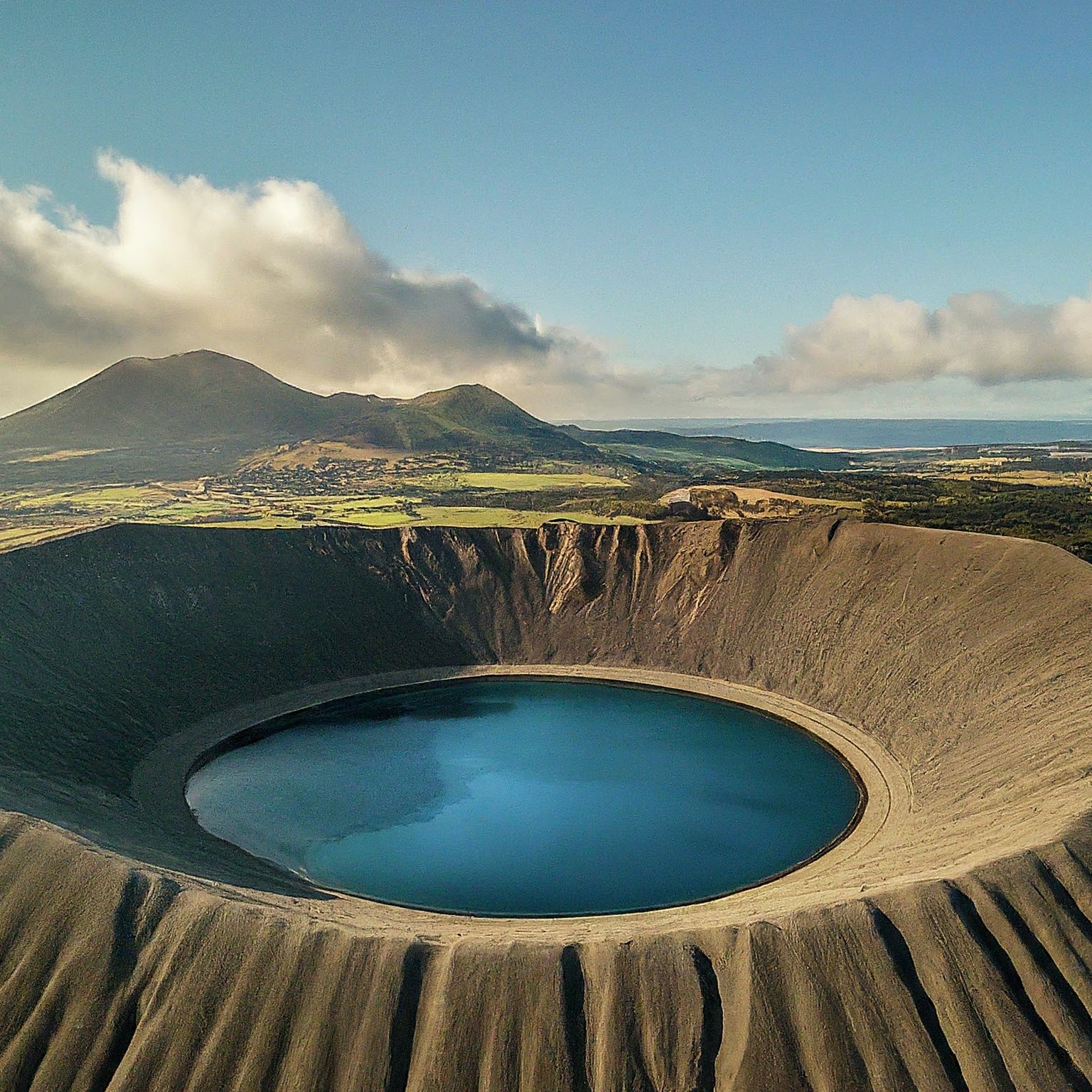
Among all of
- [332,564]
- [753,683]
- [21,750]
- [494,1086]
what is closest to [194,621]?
[332,564]

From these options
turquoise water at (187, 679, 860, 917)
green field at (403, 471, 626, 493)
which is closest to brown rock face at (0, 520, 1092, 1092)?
turquoise water at (187, 679, 860, 917)

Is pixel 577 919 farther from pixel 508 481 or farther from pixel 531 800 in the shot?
pixel 508 481

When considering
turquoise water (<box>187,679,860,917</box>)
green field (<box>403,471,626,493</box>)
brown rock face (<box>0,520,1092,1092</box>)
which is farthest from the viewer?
green field (<box>403,471,626,493</box>)

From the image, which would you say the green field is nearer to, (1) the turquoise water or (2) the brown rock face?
(2) the brown rock face

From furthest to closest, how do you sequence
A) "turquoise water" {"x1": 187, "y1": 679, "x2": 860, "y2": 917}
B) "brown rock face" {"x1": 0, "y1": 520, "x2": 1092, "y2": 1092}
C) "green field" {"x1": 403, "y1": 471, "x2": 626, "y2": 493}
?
"green field" {"x1": 403, "y1": 471, "x2": 626, "y2": 493}
"turquoise water" {"x1": 187, "y1": 679, "x2": 860, "y2": 917}
"brown rock face" {"x1": 0, "y1": 520, "x2": 1092, "y2": 1092}

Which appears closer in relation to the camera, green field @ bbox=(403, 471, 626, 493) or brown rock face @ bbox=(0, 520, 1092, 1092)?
brown rock face @ bbox=(0, 520, 1092, 1092)

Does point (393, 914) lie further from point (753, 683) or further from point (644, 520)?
point (644, 520)

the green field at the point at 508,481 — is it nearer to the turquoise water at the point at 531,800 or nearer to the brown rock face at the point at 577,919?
the brown rock face at the point at 577,919

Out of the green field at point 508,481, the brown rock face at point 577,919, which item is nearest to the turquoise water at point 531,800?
the brown rock face at point 577,919
